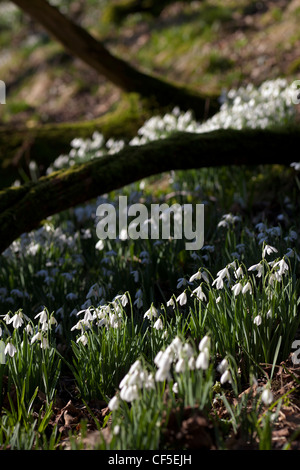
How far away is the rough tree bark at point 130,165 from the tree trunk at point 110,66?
91.8 inches

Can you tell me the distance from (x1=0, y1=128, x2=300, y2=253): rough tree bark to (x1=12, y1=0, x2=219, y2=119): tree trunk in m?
2.33

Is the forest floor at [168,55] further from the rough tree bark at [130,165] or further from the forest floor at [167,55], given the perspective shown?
the rough tree bark at [130,165]

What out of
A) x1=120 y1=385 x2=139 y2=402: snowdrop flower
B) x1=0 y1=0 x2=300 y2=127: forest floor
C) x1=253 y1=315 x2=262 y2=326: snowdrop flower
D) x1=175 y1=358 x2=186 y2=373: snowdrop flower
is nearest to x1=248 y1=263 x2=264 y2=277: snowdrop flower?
x1=253 y1=315 x2=262 y2=326: snowdrop flower

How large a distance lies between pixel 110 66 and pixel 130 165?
367 cm

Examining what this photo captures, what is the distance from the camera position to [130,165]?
3877mm

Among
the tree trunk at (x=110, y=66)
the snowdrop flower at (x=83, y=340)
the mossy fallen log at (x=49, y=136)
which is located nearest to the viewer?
the snowdrop flower at (x=83, y=340)

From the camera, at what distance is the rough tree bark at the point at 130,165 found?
3.49 meters

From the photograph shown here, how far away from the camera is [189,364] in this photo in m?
1.84

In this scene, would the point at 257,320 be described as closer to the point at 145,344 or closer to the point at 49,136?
the point at 145,344

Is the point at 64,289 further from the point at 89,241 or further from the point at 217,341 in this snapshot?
the point at 217,341

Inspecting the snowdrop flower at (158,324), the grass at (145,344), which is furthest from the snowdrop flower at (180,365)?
the snowdrop flower at (158,324)

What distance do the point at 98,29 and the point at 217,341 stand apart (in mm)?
13797

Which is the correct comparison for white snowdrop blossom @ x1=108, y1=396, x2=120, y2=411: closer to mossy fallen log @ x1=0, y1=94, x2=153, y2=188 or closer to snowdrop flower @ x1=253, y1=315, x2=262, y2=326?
snowdrop flower @ x1=253, y1=315, x2=262, y2=326
